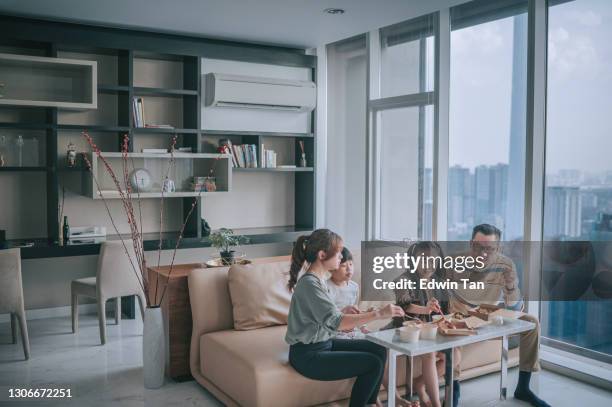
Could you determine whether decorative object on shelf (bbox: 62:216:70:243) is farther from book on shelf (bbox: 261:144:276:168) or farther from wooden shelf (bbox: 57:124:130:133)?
book on shelf (bbox: 261:144:276:168)

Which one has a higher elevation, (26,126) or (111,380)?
(26,126)

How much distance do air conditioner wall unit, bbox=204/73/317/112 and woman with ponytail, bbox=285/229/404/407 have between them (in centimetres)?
291

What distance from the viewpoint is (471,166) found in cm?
493

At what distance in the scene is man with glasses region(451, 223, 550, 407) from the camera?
140 inches

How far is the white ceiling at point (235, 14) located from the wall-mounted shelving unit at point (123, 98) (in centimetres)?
15

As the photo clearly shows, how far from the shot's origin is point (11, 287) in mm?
4230

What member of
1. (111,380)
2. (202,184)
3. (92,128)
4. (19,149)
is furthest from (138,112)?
(111,380)

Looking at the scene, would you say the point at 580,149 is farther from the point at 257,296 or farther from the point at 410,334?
the point at 257,296

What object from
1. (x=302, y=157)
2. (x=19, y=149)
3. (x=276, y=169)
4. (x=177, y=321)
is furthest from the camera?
(x=302, y=157)

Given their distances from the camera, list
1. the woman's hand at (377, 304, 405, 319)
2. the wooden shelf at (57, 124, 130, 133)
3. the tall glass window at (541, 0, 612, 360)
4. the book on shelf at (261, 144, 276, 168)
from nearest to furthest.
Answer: the woman's hand at (377, 304, 405, 319) → the tall glass window at (541, 0, 612, 360) → the wooden shelf at (57, 124, 130, 133) → the book on shelf at (261, 144, 276, 168)

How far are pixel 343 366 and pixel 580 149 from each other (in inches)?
87.4

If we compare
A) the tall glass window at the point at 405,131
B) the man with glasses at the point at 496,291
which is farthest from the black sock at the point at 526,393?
the tall glass window at the point at 405,131

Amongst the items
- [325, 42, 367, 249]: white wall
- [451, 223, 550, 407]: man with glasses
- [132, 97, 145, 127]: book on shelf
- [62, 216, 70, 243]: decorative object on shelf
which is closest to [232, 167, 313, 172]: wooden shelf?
[325, 42, 367, 249]: white wall

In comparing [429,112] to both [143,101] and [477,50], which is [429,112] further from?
[143,101]
